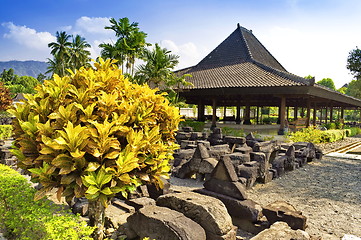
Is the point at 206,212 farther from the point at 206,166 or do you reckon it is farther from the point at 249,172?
the point at 249,172

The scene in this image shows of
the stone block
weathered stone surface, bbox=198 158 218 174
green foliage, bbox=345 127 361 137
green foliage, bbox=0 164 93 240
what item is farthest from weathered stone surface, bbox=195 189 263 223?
green foliage, bbox=345 127 361 137

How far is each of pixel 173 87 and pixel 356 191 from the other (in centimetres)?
1487

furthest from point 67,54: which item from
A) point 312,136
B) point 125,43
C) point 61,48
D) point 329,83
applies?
point 329,83

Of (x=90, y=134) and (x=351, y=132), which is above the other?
(x=90, y=134)

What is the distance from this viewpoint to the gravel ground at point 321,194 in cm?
442

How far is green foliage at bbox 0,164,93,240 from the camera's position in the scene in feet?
8.44

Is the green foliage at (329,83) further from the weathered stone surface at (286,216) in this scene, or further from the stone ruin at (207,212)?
the weathered stone surface at (286,216)

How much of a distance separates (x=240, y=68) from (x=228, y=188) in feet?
53.7

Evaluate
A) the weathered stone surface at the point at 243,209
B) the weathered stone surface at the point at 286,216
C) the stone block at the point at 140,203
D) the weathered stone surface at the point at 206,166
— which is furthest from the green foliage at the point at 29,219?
the weathered stone surface at the point at 206,166

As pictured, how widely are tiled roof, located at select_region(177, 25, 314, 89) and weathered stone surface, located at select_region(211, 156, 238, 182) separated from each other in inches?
429

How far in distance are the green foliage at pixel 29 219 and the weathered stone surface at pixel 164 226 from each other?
2.17 feet

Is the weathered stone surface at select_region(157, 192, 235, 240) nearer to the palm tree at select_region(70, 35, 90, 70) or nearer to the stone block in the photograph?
the stone block

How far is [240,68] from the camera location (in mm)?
19578

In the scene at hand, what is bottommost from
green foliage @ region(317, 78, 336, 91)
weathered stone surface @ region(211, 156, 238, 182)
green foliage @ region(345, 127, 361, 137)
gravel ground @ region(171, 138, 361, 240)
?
gravel ground @ region(171, 138, 361, 240)
